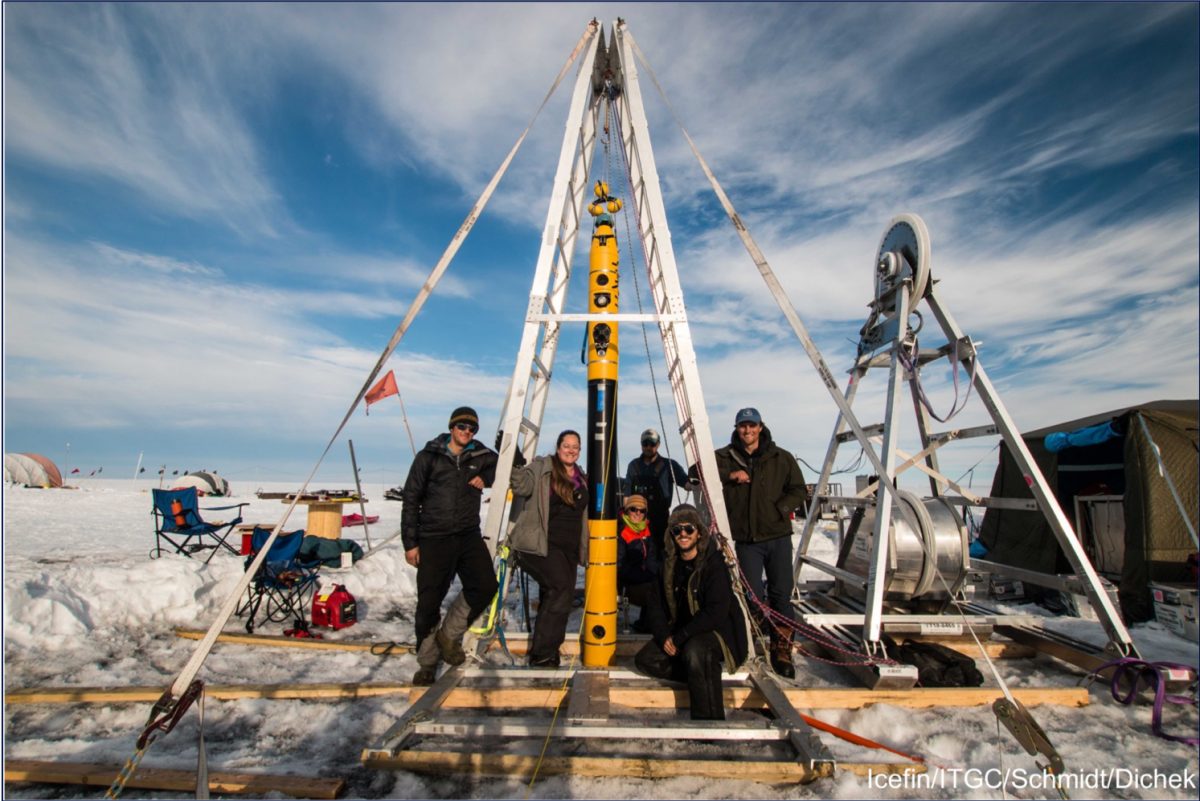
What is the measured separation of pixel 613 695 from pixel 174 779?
2906 millimetres

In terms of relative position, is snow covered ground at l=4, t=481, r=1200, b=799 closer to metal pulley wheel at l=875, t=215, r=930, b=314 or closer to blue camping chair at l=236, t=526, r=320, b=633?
blue camping chair at l=236, t=526, r=320, b=633

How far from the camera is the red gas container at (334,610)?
6.98 meters

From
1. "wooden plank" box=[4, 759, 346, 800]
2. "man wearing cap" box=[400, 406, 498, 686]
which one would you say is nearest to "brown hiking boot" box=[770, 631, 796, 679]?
"man wearing cap" box=[400, 406, 498, 686]

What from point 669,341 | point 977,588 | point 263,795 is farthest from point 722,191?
point 977,588

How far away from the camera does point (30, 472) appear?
3219cm

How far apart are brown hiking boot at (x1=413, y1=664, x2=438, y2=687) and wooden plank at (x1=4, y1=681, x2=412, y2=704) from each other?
14 centimetres

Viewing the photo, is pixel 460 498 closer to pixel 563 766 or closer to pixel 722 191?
pixel 563 766

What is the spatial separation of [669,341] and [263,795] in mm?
5143

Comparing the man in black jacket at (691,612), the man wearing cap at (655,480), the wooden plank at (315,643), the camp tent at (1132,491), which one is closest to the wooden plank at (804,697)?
the man in black jacket at (691,612)

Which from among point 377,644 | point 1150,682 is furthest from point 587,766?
point 1150,682

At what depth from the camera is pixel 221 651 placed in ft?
19.7

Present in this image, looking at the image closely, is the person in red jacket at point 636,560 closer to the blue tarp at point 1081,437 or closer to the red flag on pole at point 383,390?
the red flag on pole at point 383,390

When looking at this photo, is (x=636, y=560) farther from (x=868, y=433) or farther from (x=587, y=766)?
(x=587, y=766)

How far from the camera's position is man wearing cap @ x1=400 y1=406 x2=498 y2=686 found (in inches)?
207
